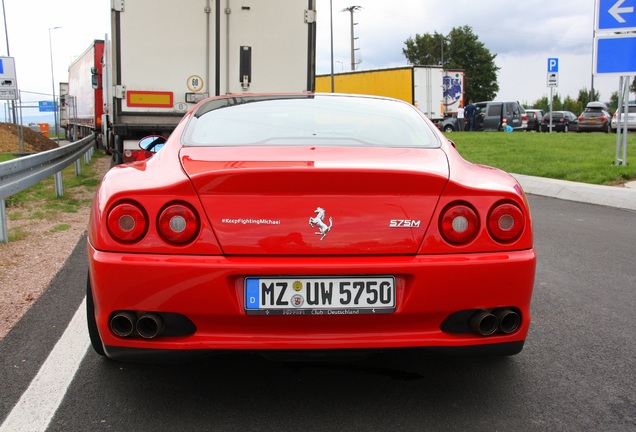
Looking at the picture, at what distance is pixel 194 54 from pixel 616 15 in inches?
280

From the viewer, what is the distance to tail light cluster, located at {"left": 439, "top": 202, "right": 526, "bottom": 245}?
9.04 ft

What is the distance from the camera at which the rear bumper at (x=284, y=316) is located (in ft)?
8.64

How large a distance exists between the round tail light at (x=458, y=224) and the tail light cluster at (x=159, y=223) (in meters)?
0.97

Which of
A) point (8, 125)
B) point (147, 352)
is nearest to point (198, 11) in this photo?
point (147, 352)

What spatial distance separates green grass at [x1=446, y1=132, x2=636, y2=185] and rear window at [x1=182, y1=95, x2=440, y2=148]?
8593mm

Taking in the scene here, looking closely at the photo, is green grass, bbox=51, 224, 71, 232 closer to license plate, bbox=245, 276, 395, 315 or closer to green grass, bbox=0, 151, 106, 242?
green grass, bbox=0, 151, 106, 242

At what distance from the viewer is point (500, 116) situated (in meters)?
35.8

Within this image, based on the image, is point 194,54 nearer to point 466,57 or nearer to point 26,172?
point 26,172

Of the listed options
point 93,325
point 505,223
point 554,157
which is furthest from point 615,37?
point 93,325

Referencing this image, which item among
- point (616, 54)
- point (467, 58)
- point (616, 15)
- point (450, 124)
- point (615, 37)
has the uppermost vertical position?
point (467, 58)

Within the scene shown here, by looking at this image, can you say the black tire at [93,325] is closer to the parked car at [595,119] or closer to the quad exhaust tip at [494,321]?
the quad exhaust tip at [494,321]

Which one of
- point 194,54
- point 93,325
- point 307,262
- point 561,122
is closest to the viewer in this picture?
point 307,262

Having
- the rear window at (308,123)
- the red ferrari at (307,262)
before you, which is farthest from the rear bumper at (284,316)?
the rear window at (308,123)

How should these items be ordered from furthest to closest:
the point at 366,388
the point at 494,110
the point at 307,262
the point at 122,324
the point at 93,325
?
the point at 494,110, the point at 93,325, the point at 366,388, the point at 122,324, the point at 307,262
